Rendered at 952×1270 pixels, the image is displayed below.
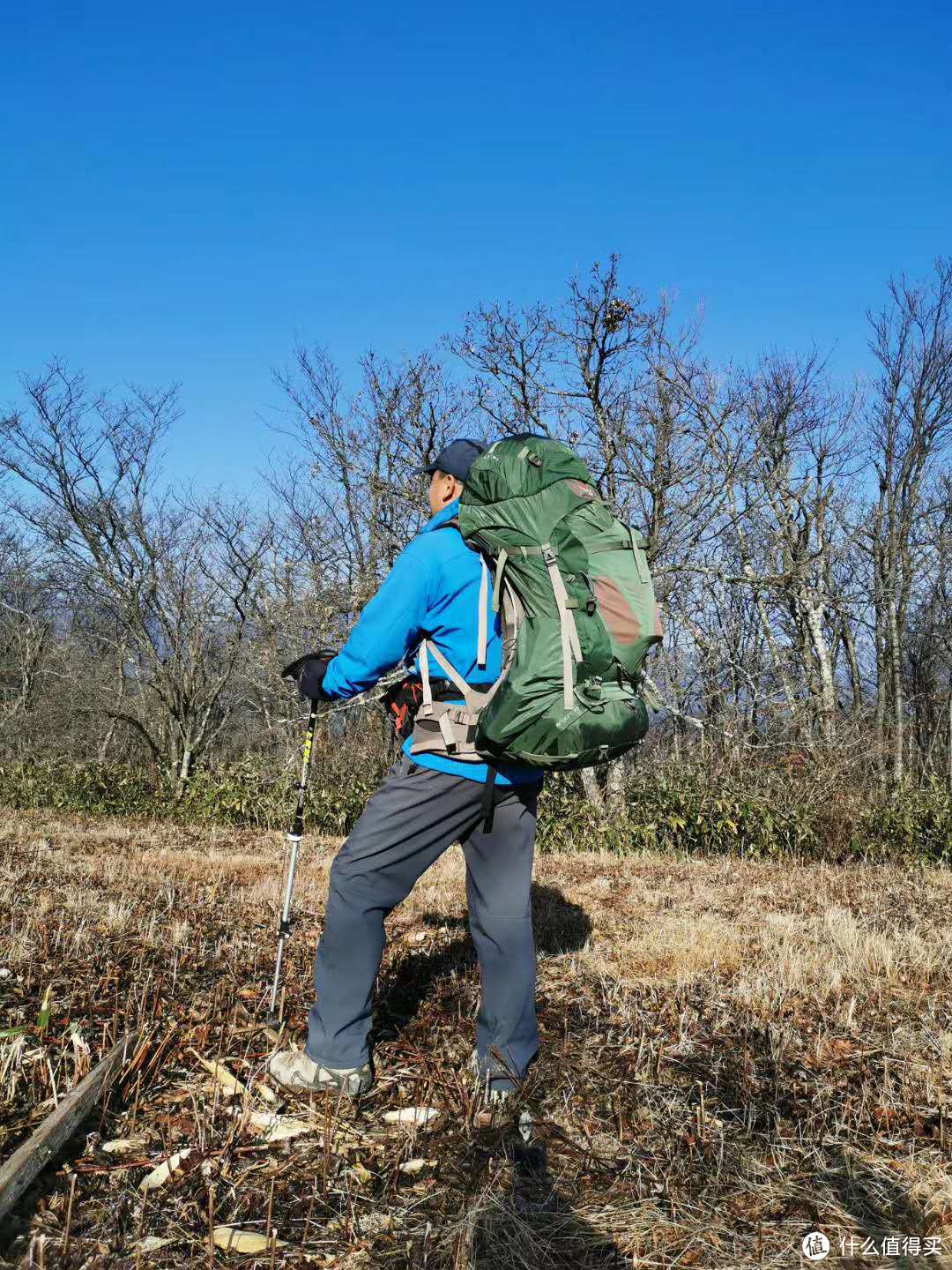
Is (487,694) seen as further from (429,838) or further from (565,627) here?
(429,838)

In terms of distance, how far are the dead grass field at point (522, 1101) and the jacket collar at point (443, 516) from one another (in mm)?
1895

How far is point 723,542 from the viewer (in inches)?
485

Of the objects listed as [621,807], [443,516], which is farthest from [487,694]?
[621,807]

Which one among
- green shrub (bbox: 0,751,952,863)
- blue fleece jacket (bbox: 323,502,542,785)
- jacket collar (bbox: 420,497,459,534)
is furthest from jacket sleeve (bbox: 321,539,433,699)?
green shrub (bbox: 0,751,952,863)

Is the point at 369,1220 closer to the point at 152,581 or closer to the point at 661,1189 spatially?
the point at 661,1189

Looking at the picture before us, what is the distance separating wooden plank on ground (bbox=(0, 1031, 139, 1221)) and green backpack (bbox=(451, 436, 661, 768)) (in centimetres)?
154

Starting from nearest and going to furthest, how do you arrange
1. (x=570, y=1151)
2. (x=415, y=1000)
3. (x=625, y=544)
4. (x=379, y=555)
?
1. (x=570, y=1151)
2. (x=625, y=544)
3. (x=415, y=1000)
4. (x=379, y=555)

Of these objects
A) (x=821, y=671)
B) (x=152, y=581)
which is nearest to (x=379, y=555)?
(x=152, y=581)

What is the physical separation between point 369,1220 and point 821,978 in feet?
8.95

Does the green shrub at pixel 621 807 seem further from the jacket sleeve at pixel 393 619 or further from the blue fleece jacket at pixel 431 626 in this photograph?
the jacket sleeve at pixel 393 619

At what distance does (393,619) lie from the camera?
9.25 feet

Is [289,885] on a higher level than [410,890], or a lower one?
lower

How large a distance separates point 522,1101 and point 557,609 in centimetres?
162

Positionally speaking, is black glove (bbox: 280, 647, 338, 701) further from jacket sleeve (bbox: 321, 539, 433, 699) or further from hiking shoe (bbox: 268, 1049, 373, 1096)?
hiking shoe (bbox: 268, 1049, 373, 1096)
